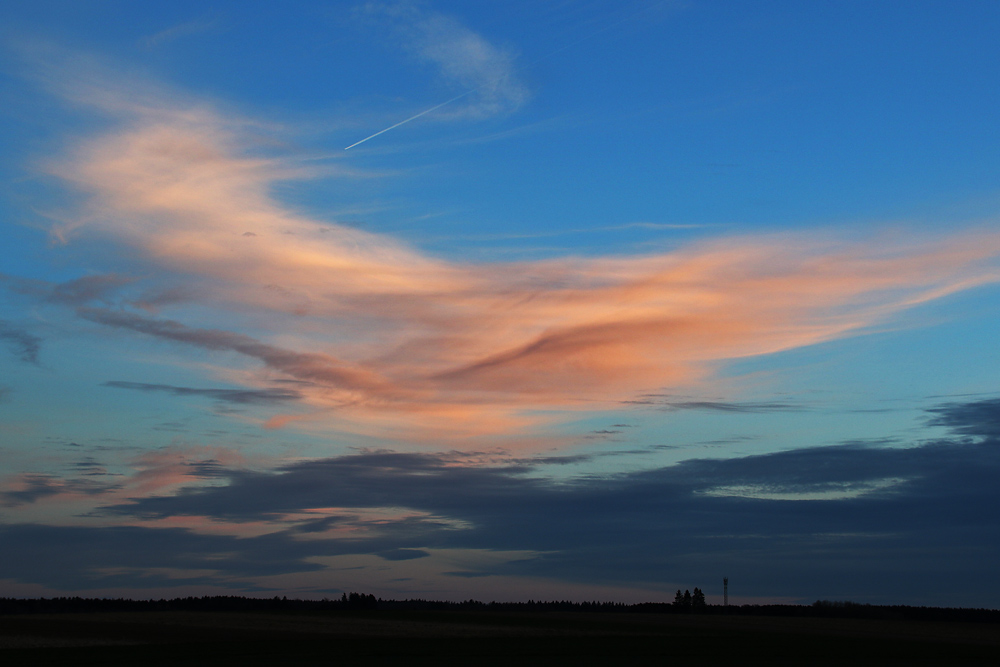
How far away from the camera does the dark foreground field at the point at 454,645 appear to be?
187 ft

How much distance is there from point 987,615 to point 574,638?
127 metres

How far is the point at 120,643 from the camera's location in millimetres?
69625

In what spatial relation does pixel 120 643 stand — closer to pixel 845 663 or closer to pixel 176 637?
pixel 176 637

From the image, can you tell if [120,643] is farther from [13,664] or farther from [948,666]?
[948,666]

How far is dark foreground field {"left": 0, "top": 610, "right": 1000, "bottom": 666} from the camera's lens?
56906mm

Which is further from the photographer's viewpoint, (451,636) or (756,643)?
(451,636)

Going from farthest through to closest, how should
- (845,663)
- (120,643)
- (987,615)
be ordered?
(987,615), (120,643), (845,663)

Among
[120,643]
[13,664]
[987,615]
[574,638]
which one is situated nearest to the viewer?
[13,664]

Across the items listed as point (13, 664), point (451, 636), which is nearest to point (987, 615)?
point (451, 636)

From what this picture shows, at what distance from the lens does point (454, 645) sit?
231ft

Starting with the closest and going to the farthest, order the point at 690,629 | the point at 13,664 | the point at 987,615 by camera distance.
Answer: the point at 13,664 → the point at 690,629 → the point at 987,615

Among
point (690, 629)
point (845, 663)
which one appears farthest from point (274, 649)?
point (690, 629)

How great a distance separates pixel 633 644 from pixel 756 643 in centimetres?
1169

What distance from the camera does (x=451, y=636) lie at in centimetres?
8269
